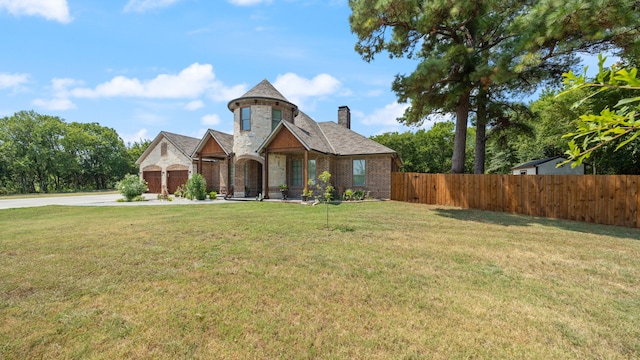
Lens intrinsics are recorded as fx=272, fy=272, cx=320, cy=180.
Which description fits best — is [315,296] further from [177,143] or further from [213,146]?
[177,143]

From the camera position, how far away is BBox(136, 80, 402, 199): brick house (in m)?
17.2

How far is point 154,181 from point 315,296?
28278 mm

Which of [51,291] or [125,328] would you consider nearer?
[125,328]

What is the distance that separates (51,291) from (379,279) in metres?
5.03

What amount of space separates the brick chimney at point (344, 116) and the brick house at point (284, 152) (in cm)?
97

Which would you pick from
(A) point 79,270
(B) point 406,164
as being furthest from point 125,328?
(B) point 406,164

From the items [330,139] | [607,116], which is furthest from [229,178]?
[607,116]

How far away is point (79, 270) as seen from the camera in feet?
15.9

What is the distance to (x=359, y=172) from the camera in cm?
1833

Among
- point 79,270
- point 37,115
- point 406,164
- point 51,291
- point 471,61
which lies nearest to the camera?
point 51,291

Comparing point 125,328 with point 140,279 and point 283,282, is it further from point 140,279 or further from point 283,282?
point 283,282

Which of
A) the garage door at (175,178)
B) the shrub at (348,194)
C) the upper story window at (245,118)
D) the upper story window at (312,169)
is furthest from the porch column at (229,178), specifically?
the shrub at (348,194)

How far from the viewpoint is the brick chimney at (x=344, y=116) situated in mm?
22875

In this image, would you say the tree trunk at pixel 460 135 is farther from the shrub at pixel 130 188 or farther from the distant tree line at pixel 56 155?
the distant tree line at pixel 56 155
